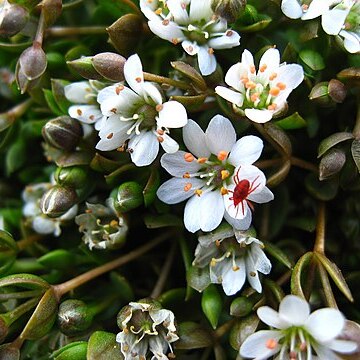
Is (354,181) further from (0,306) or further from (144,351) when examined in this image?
(0,306)

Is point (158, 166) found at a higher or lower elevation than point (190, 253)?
higher

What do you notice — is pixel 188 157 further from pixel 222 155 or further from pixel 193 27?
pixel 193 27

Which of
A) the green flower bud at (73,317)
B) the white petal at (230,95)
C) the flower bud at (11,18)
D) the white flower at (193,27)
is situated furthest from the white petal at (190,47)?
the green flower bud at (73,317)

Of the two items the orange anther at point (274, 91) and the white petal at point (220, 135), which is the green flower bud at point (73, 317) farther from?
the orange anther at point (274, 91)

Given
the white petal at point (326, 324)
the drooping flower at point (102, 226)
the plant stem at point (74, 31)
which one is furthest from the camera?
the plant stem at point (74, 31)

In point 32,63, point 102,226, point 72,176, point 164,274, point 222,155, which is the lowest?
point 164,274

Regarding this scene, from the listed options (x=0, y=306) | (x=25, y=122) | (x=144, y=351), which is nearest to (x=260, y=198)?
(x=144, y=351)

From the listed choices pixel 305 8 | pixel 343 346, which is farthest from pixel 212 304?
pixel 305 8
